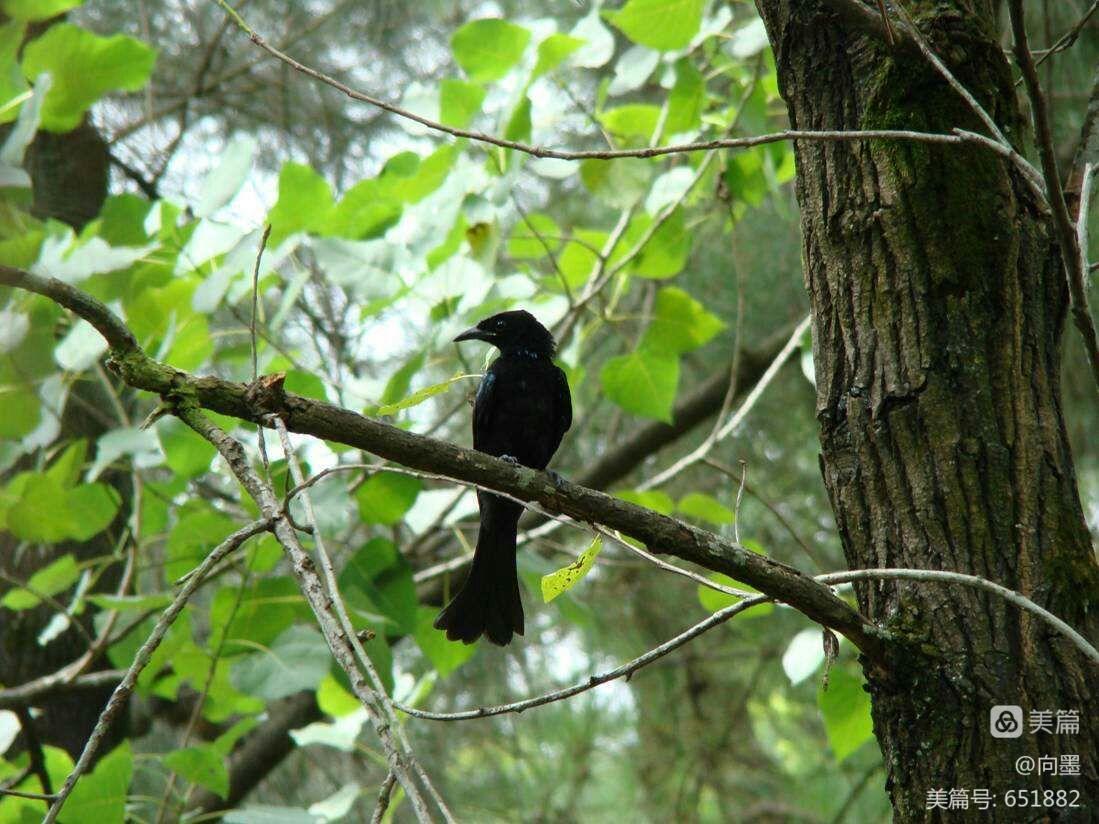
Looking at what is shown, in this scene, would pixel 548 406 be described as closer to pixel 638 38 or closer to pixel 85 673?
pixel 638 38

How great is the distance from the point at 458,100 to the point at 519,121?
317mm

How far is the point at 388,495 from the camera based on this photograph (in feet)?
11.3

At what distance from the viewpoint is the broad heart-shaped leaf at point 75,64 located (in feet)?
10.9

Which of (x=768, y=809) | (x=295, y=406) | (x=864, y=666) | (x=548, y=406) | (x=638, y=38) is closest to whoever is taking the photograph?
(x=295, y=406)

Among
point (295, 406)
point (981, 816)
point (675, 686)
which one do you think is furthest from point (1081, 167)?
point (675, 686)

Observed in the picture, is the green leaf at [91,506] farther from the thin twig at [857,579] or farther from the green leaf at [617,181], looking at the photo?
the thin twig at [857,579]

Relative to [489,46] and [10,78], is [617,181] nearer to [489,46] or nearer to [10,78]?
[489,46]

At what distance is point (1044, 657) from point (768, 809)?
4.81 metres

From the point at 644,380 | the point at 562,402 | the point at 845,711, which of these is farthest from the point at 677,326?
the point at 845,711

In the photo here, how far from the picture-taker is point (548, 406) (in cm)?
401

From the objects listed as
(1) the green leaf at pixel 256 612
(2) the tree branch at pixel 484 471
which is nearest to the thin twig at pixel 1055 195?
(2) the tree branch at pixel 484 471

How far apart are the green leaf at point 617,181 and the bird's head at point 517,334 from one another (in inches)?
22.5

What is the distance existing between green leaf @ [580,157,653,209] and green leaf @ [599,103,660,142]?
0.20 m

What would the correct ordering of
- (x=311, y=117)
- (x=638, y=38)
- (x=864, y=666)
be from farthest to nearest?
1. (x=311, y=117)
2. (x=638, y=38)
3. (x=864, y=666)
